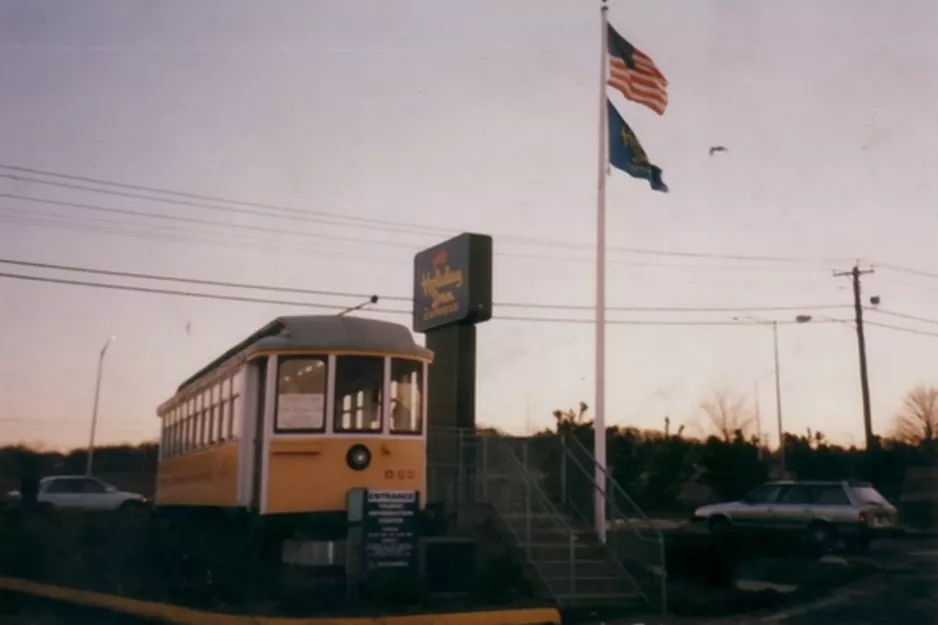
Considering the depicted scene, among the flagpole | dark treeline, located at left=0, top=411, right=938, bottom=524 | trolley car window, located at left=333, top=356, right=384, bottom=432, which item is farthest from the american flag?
dark treeline, located at left=0, top=411, right=938, bottom=524

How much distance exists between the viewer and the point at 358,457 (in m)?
13.5

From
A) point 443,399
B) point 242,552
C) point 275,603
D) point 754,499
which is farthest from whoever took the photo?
point 754,499

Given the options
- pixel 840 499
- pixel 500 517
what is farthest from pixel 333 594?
pixel 840 499

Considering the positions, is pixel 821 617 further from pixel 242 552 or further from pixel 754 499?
pixel 754 499

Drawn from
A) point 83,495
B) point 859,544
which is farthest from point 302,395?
point 83,495

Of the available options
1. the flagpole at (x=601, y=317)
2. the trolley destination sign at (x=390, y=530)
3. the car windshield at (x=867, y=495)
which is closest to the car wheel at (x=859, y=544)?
the car windshield at (x=867, y=495)

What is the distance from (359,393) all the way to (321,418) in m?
0.65

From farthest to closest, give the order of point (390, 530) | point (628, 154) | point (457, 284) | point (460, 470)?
point (457, 284) < point (628, 154) < point (460, 470) < point (390, 530)

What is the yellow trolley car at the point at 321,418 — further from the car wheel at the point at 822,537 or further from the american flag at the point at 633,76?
the car wheel at the point at 822,537

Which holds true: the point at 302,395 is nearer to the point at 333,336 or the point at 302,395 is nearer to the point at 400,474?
the point at 333,336

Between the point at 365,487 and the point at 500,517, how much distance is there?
2.03m

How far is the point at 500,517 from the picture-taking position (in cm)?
1421

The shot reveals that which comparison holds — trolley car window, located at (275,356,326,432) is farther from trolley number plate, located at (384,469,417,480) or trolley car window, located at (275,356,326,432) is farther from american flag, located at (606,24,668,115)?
american flag, located at (606,24,668,115)

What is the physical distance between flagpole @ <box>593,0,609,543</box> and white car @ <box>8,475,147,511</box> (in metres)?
19.0
